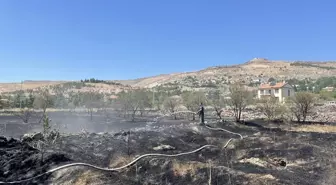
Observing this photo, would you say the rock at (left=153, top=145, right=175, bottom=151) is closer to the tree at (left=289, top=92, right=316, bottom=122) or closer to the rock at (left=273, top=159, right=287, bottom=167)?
the rock at (left=273, top=159, right=287, bottom=167)

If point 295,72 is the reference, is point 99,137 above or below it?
below

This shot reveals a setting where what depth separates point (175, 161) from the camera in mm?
11367

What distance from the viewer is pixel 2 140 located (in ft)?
51.8

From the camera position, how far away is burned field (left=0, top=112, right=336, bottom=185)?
10.0 m

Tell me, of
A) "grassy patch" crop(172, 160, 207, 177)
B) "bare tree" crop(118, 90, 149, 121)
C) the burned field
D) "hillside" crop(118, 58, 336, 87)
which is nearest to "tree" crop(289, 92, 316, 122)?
the burned field

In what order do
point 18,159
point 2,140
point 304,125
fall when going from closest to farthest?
point 18,159 → point 2,140 → point 304,125

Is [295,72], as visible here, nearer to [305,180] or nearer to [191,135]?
[191,135]

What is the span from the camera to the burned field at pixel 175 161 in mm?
10000

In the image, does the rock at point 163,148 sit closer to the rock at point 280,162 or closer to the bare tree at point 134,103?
the rock at point 280,162

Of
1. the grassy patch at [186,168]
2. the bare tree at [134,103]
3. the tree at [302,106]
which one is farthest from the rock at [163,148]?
the bare tree at [134,103]

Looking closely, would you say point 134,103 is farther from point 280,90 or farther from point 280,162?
point 280,162

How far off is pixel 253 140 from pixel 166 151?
503 centimetres

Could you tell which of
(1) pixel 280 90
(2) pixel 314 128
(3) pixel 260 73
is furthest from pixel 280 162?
(3) pixel 260 73

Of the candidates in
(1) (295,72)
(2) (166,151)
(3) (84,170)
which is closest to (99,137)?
(2) (166,151)
